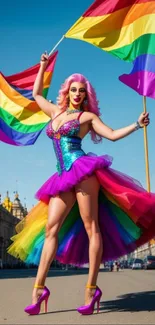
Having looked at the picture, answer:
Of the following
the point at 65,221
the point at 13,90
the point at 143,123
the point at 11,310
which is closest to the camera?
the point at 143,123

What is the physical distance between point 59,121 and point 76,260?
1604 millimetres

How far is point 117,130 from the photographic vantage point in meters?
4.82

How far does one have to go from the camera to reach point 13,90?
7.09 m

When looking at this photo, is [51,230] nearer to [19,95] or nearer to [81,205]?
[81,205]

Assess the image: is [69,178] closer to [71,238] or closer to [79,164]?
[79,164]

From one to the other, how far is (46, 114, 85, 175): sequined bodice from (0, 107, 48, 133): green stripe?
159 centimetres

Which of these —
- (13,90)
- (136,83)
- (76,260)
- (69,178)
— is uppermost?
(13,90)

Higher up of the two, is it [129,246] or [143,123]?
[143,123]

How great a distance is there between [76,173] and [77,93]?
994mm

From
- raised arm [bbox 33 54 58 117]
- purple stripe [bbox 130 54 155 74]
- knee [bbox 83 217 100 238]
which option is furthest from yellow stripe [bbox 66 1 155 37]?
knee [bbox 83 217 100 238]

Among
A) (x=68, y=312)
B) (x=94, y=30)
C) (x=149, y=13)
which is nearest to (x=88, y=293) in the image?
(x=68, y=312)

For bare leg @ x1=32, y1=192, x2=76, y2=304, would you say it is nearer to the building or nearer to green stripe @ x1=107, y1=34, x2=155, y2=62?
green stripe @ x1=107, y1=34, x2=155, y2=62

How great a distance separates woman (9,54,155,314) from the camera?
15.5 feet

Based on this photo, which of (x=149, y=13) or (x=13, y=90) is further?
(x=13, y=90)
